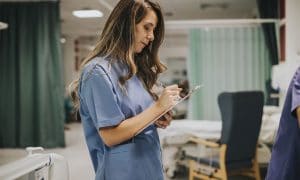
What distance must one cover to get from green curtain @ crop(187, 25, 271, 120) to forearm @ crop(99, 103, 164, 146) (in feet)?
14.5

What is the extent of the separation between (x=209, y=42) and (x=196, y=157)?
7.61 ft

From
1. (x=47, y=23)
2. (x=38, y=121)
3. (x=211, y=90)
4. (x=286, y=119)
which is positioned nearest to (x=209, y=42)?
(x=211, y=90)

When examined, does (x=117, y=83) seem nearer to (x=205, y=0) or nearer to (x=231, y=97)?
(x=231, y=97)

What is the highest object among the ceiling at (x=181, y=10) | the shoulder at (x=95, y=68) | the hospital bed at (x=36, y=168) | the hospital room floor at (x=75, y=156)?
the ceiling at (x=181, y=10)

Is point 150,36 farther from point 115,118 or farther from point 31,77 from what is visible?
point 31,77

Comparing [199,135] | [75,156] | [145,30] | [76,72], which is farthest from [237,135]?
[76,72]

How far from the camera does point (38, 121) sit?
19.9ft

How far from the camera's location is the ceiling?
678 cm

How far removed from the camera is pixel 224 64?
5512 millimetres

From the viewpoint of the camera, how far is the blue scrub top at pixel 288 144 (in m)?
1.24

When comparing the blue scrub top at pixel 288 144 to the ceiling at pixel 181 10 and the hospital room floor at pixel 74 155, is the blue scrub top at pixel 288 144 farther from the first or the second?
the ceiling at pixel 181 10

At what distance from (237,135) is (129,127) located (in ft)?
7.78

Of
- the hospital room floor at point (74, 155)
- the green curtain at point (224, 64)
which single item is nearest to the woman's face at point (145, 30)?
the hospital room floor at point (74, 155)

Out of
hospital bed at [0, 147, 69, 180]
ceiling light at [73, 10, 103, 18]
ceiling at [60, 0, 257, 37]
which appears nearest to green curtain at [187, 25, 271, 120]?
ceiling at [60, 0, 257, 37]
